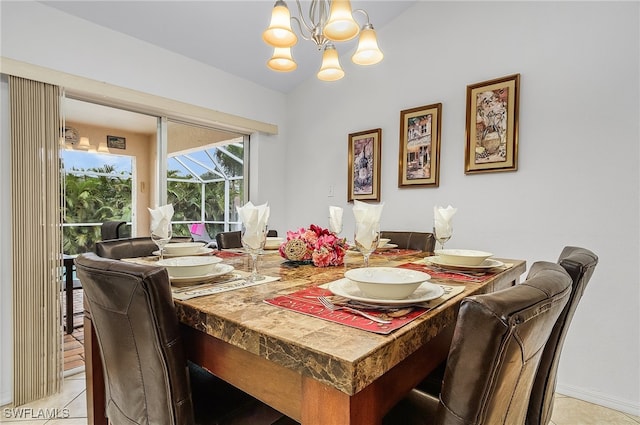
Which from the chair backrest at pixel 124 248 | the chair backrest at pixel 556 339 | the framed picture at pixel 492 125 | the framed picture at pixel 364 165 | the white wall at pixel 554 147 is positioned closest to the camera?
the chair backrest at pixel 556 339

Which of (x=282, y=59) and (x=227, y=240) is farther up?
(x=282, y=59)

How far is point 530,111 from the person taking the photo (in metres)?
2.21

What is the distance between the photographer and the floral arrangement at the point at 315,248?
141cm

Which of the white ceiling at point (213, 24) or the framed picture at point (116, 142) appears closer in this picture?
the white ceiling at point (213, 24)

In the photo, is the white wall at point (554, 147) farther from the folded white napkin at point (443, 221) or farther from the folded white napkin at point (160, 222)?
the folded white napkin at point (160, 222)

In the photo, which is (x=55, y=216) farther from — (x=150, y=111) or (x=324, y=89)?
(x=324, y=89)

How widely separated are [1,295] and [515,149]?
3.35 metres

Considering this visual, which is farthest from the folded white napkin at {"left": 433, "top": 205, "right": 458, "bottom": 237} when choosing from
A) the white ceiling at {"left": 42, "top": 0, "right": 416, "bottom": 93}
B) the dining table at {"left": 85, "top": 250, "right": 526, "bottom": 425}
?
the white ceiling at {"left": 42, "top": 0, "right": 416, "bottom": 93}

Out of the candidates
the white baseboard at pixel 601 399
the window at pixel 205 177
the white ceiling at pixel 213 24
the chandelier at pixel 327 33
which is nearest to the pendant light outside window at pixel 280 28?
the chandelier at pixel 327 33

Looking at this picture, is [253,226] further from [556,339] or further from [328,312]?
[556,339]

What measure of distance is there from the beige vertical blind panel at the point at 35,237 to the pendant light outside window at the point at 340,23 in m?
1.81

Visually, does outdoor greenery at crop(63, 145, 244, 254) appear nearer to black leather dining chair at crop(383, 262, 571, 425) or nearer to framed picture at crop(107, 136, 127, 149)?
framed picture at crop(107, 136, 127, 149)

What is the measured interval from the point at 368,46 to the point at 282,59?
Answer: 0.47 metres

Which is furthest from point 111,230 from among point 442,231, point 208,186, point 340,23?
point 442,231
